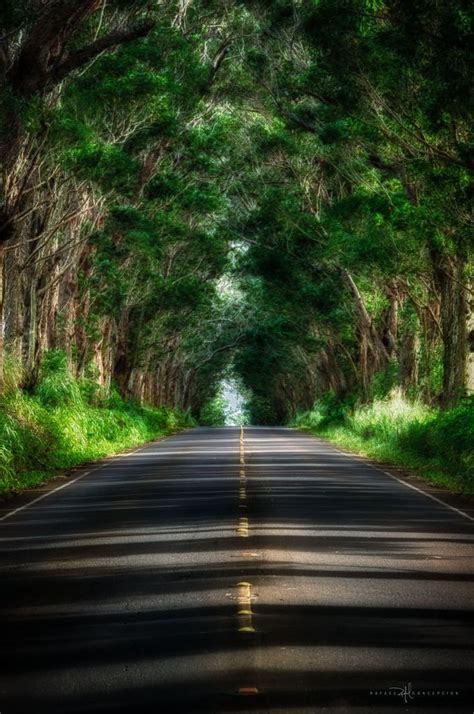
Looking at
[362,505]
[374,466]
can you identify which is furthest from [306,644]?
[374,466]

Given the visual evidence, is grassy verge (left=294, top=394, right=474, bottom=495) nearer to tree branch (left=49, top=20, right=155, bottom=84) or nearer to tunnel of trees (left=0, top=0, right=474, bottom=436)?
tunnel of trees (left=0, top=0, right=474, bottom=436)

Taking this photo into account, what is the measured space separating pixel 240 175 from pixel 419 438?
59.8 ft

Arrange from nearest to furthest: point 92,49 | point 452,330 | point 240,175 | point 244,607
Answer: point 244,607 → point 92,49 → point 452,330 → point 240,175

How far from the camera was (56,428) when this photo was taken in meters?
28.8

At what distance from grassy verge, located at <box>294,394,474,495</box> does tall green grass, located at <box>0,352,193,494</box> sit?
755 centimetres

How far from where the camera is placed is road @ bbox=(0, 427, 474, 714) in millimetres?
6516

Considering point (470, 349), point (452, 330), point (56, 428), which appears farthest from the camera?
point (470, 349)

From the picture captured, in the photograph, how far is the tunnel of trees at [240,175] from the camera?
74.4 ft

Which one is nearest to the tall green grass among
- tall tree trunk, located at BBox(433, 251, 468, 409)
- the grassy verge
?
the grassy verge

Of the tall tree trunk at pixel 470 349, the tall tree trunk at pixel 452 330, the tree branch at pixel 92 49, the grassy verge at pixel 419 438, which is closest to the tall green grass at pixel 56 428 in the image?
the tree branch at pixel 92 49

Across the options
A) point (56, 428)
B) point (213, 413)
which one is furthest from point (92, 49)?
point (213, 413)

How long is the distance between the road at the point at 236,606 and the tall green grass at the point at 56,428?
501 centimetres

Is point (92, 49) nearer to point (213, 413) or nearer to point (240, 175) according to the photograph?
point (240, 175)

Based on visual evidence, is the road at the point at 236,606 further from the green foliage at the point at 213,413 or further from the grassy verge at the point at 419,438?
the green foliage at the point at 213,413
